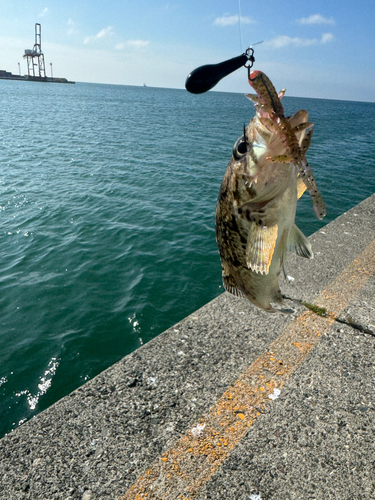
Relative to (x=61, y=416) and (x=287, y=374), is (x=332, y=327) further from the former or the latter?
(x=61, y=416)

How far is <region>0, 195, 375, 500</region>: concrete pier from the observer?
2.70 meters

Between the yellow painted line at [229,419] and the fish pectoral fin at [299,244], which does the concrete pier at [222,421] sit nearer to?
the yellow painted line at [229,419]

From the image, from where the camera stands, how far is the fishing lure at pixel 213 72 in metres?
1.60

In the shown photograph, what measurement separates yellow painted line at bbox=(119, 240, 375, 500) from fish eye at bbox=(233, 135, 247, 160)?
2.50 m

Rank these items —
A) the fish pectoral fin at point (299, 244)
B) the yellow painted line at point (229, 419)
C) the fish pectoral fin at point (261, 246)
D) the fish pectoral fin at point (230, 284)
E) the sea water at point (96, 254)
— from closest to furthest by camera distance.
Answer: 1. the fish pectoral fin at point (261, 246)
2. the fish pectoral fin at point (299, 244)
3. the fish pectoral fin at point (230, 284)
4. the yellow painted line at point (229, 419)
5. the sea water at point (96, 254)

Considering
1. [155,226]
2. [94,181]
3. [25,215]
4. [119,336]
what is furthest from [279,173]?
[94,181]

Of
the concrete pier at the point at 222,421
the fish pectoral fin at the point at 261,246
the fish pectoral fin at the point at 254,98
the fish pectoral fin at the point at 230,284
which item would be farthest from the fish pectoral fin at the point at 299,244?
the concrete pier at the point at 222,421

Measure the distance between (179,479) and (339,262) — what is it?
14.7 feet

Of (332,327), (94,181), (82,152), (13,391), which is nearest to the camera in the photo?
(332,327)

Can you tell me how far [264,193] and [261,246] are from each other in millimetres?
269

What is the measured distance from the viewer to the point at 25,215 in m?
11.4

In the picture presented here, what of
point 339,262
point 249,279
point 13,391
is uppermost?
point 249,279

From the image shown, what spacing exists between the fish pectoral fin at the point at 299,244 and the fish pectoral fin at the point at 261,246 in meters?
0.32

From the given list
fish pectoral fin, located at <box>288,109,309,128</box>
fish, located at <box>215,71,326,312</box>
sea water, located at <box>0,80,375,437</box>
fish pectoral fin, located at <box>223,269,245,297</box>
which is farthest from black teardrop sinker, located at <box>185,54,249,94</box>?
sea water, located at <box>0,80,375,437</box>
